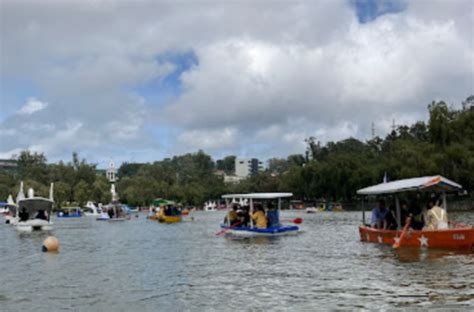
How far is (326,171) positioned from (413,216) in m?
97.8

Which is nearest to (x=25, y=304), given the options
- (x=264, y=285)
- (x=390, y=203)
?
(x=264, y=285)

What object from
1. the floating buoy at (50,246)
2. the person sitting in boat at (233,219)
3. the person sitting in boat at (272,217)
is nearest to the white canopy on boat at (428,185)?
the person sitting in boat at (272,217)

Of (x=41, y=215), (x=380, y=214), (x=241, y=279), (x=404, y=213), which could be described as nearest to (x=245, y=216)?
(x=380, y=214)

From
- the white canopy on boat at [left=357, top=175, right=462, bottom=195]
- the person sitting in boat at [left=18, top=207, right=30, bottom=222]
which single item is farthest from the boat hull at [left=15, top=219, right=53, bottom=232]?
the white canopy on boat at [left=357, top=175, right=462, bottom=195]

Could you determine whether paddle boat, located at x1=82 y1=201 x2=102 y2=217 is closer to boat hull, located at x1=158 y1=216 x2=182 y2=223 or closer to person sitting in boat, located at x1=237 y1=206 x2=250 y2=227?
boat hull, located at x1=158 y1=216 x2=182 y2=223

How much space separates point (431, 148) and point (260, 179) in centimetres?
9225

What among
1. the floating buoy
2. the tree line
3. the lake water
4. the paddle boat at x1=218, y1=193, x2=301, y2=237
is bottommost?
the lake water

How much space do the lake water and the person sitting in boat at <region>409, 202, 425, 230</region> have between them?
192 centimetres

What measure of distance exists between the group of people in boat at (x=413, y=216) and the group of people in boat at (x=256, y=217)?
808 cm

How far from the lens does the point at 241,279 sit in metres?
20.4

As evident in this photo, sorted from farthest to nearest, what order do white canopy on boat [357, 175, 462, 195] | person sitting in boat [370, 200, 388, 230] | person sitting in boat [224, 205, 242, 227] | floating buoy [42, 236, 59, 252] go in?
person sitting in boat [224, 205, 242, 227] → floating buoy [42, 236, 59, 252] → person sitting in boat [370, 200, 388, 230] → white canopy on boat [357, 175, 462, 195]

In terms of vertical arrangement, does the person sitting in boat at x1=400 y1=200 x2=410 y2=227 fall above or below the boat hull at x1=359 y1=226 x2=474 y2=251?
above

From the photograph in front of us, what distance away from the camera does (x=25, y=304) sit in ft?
55.9

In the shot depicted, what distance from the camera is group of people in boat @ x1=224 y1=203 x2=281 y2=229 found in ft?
126
